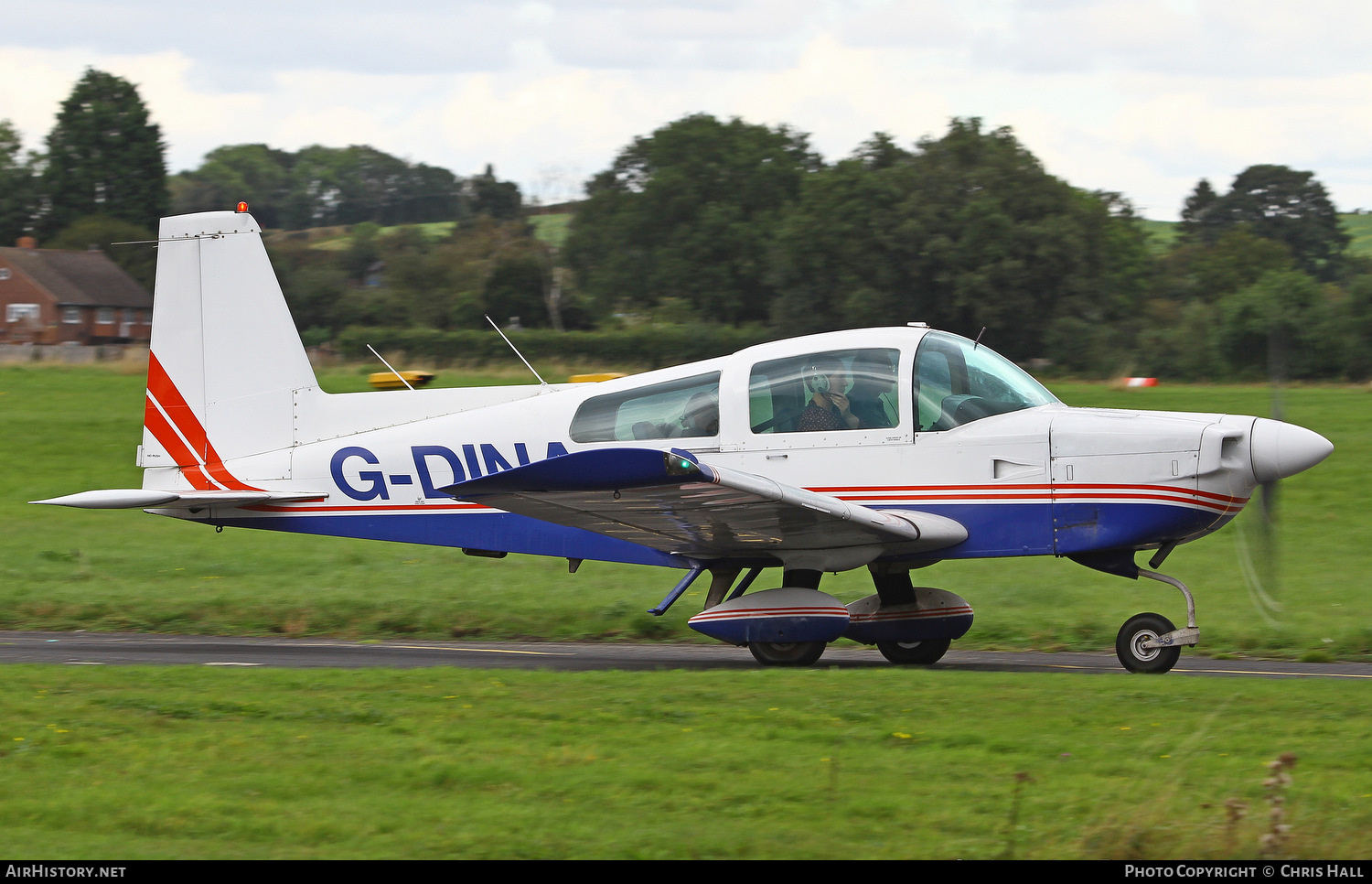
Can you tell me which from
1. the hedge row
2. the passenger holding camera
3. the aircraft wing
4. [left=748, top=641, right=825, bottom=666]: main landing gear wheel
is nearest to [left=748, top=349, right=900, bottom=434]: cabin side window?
the passenger holding camera

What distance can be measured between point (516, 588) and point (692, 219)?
44.1 metres

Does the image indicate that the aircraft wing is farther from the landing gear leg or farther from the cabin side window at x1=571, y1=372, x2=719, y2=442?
the landing gear leg

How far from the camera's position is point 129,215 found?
7694cm

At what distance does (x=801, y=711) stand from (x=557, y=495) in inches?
82.5

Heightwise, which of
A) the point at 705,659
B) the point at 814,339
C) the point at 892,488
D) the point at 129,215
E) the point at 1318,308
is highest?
the point at 129,215

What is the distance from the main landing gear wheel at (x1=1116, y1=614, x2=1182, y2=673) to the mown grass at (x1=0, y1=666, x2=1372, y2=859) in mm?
692

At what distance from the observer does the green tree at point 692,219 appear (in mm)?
50875

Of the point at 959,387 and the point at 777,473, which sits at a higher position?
the point at 959,387

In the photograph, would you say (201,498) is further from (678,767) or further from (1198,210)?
(1198,210)

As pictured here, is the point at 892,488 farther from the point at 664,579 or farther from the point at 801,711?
the point at 664,579

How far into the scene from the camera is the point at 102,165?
77125 mm

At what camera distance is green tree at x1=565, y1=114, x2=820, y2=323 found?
167 ft

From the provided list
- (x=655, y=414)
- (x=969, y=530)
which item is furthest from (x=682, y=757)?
(x=655, y=414)
